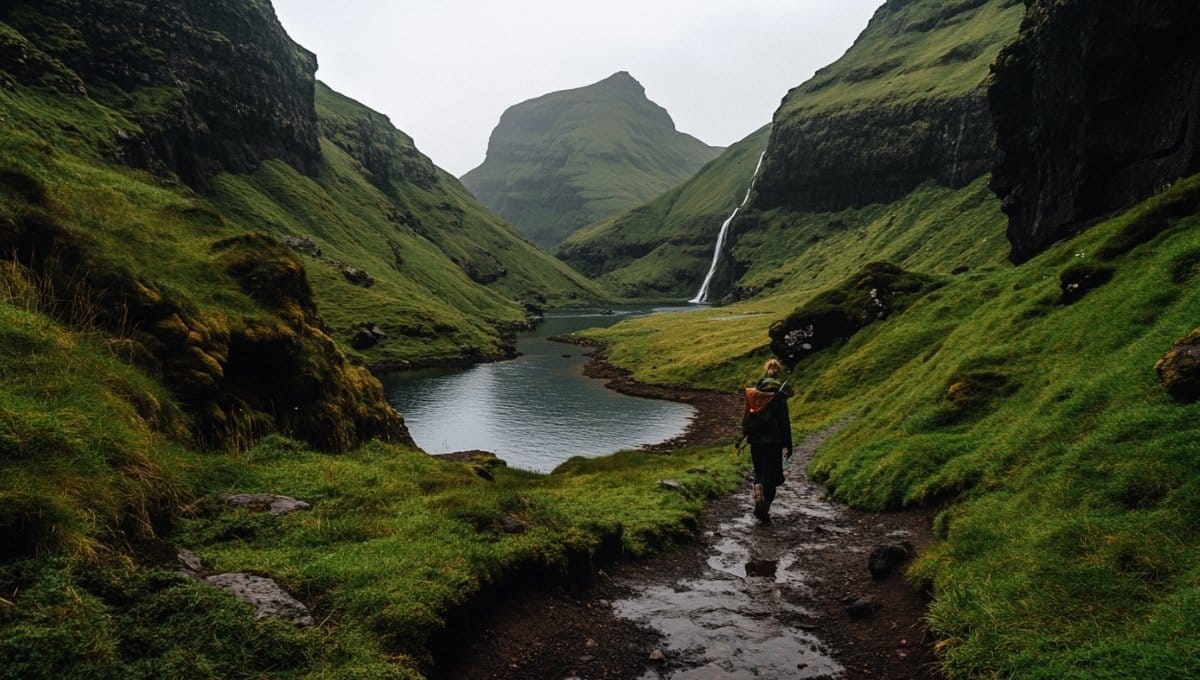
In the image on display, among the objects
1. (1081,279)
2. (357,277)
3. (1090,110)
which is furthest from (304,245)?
(1081,279)

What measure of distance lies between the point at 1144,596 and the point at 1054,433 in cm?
710

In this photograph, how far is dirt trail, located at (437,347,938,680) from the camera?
10.2 meters

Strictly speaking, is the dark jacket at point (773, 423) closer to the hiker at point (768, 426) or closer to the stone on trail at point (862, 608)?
the hiker at point (768, 426)

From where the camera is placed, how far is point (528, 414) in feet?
265

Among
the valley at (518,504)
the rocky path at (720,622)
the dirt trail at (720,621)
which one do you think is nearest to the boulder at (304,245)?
the valley at (518,504)

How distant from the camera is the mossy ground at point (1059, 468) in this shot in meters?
8.51

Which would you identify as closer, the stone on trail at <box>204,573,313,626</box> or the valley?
the valley

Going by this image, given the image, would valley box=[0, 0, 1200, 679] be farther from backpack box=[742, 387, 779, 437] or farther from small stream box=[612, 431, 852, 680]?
backpack box=[742, 387, 779, 437]

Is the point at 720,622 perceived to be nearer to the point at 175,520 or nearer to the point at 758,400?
the point at 758,400

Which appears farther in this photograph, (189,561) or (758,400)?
(758,400)

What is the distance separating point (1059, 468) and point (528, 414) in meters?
70.6

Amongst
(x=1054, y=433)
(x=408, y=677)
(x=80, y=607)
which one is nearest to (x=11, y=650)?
(x=80, y=607)

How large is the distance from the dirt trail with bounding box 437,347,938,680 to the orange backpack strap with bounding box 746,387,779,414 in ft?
12.7

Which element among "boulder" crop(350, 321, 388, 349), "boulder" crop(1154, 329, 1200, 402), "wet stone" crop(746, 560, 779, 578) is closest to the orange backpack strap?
"wet stone" crop(746, 560, 779, 578)
